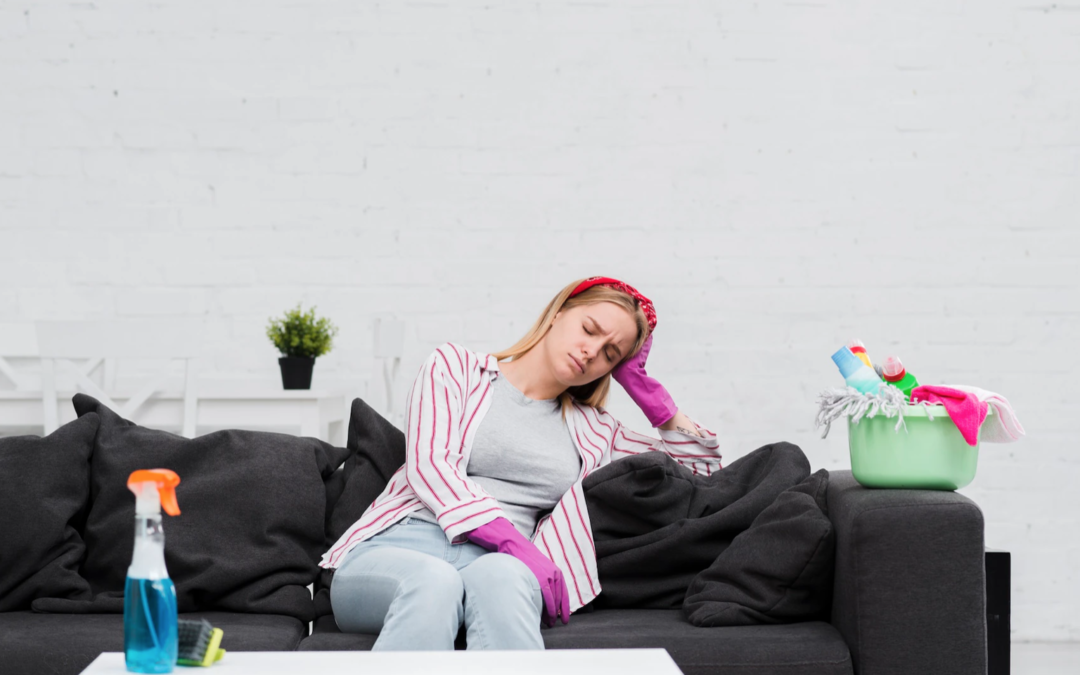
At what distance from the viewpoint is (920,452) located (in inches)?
63.1

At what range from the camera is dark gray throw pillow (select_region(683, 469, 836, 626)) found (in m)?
1.63

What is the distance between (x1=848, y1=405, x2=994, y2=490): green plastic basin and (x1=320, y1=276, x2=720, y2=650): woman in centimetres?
47

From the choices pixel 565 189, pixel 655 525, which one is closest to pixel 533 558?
pixel 655 525

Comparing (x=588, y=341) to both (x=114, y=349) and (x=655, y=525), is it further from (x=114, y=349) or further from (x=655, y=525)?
(x=114, y=349)

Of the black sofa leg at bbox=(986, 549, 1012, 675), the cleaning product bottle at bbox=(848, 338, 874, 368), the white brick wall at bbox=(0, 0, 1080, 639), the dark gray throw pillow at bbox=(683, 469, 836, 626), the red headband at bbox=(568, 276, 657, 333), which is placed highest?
the white brick wall at bbox=(0, 0, 1080, 639)

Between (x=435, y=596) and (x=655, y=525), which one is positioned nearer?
(x=435, y=596)

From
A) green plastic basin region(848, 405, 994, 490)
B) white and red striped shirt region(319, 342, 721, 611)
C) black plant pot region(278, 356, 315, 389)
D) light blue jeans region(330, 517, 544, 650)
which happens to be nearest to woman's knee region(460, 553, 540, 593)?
light blue jeans region(330, 517, 544, 650)

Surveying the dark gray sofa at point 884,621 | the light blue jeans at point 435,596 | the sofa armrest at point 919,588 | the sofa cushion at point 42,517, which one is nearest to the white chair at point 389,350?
the sofa cushion at point 42,517

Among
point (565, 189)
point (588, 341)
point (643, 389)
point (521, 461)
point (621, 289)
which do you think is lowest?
point (521, 461)

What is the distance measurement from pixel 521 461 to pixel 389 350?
996 mm

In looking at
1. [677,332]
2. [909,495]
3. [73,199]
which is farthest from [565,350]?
[73,199]

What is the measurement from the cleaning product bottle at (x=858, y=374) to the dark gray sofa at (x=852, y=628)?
18 centimetres

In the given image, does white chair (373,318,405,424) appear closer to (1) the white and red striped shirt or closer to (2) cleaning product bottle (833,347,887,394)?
(1) the white and red striped shirt

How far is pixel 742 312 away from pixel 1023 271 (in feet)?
3.02
